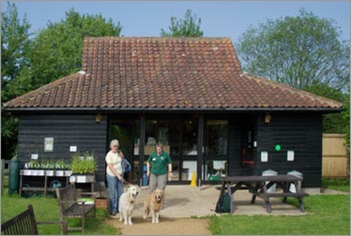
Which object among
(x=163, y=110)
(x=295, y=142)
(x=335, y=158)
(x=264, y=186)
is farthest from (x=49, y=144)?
(x=335, y=158)

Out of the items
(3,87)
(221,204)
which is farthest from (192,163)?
(3,87)

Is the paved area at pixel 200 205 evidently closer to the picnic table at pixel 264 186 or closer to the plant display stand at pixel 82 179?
the picnic table at pixel 264 186

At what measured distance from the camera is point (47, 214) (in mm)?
10328

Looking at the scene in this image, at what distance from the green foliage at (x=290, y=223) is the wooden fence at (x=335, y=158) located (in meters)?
9.83

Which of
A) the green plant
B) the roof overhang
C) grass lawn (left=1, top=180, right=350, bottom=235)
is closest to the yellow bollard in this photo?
the roof overhang

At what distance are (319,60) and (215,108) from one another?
25.3m

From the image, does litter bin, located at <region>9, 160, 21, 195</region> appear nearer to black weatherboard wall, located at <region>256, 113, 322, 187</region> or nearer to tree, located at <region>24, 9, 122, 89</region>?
black weatherboard wall, located at <region>256, 113, 322, 187</region>

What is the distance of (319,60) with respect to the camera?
37.2 meters

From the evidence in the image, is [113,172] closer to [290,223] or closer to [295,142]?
[290,223]

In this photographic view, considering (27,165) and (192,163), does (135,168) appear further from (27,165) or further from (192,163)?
(27,165)

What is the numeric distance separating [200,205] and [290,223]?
2.89 metres

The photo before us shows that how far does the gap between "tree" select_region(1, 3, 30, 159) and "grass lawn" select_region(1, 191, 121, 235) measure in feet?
29.6

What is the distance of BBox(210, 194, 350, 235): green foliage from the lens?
8.76 meters

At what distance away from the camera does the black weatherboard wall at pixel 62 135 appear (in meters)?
14.6
